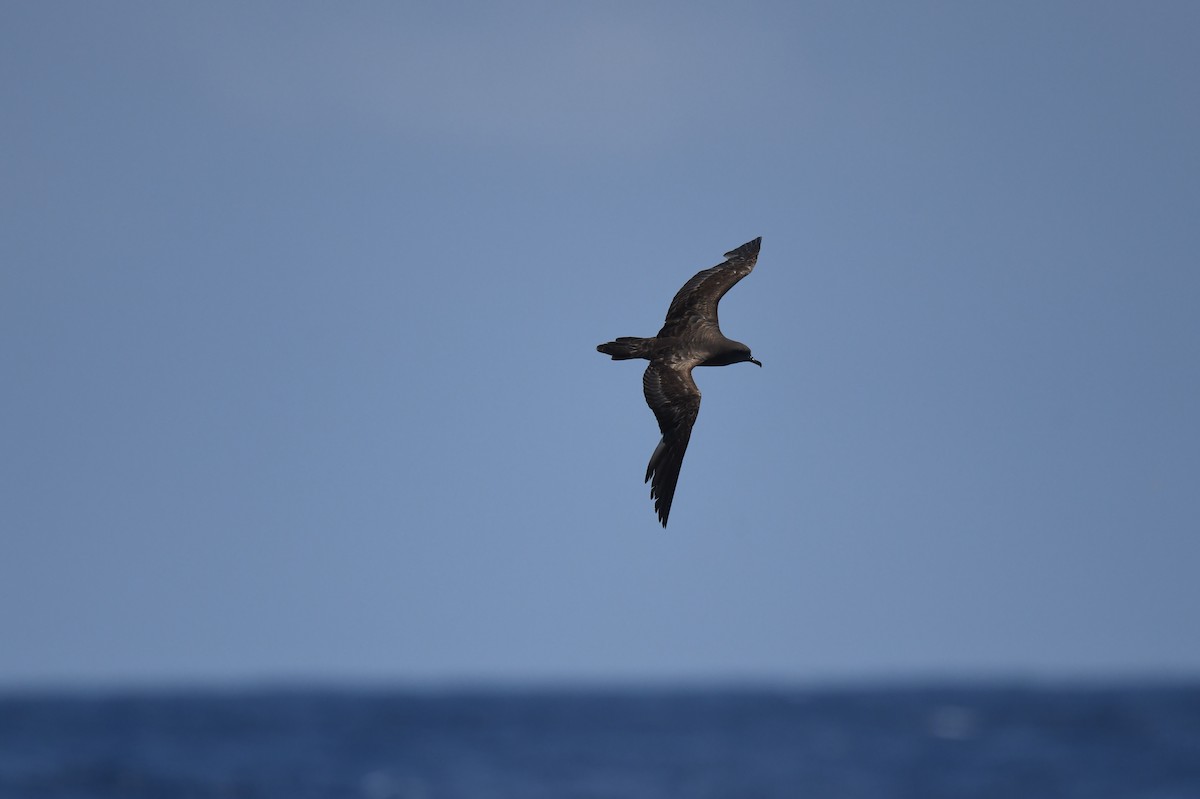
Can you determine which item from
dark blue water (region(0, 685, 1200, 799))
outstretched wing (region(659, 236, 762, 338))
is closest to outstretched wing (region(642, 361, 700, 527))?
outstretched wing (region(659, 236, 762, 338))

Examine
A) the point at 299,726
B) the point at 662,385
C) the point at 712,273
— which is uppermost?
the point at 299,726

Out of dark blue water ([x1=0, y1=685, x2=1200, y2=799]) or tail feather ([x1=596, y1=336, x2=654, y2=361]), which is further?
dark blue water ([x1=0, y1=685, x2=1200, y2=799])

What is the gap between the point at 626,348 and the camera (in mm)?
17000

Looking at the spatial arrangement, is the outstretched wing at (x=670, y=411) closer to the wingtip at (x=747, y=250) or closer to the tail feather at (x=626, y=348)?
the tail feather at (x=626, y=348)

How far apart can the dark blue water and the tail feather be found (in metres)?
71.6

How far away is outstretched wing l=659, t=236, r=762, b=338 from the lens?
699 inches

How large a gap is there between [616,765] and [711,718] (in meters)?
58.3

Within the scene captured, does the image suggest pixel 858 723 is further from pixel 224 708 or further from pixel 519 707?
pixel 224 708

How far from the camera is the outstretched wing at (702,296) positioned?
17766 mm

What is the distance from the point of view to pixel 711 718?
162125mm

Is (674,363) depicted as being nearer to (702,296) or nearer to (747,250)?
(702,296)

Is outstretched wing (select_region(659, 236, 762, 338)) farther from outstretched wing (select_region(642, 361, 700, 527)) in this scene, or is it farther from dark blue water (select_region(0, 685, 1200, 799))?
dark blue water (select_region(0, 685, 1200, 799))

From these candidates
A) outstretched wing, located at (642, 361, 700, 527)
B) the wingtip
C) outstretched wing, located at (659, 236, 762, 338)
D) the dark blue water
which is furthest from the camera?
the dark blue water

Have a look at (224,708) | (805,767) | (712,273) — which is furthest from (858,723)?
(712,273)
